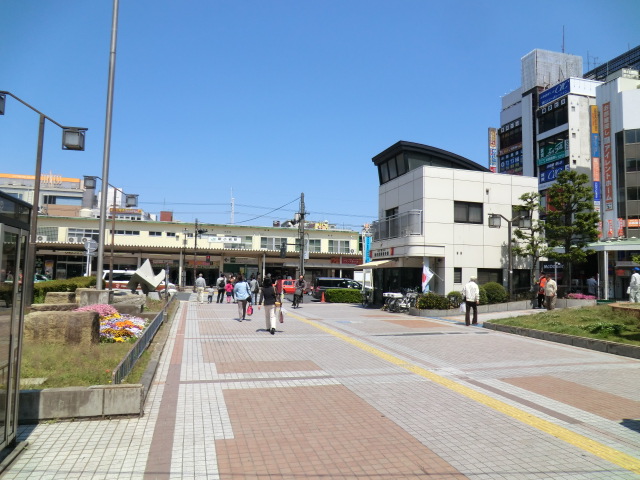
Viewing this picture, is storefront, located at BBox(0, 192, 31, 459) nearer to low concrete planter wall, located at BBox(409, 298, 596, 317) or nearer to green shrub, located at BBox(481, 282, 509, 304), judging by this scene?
low concrete planter wall, located at BBox(409, 298, 596, 317)

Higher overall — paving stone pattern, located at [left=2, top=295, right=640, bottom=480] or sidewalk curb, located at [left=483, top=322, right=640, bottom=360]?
sidewalk curb, located at [left=483, top=322, right=640, bottom=360]

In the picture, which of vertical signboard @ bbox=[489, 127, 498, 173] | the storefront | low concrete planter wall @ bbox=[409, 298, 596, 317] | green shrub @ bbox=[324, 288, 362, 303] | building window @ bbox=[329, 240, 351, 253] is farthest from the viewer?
building window @ bbox=[329, 240, 351, 253]

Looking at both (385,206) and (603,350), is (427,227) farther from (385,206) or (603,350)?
(603,350)

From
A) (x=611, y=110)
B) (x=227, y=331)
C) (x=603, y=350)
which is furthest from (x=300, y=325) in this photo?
(x=611, y=110)

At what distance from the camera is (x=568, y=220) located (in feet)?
87.6

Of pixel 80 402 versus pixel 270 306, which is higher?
pixel 270 306

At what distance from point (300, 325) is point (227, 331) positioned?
293 cm

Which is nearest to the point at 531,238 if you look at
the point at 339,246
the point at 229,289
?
the point at 229,289

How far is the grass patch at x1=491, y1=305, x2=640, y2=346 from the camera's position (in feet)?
40.5

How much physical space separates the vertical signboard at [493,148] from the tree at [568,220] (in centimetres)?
3569

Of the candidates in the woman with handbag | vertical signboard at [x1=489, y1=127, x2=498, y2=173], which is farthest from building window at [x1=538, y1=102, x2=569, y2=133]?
the woman with handbag

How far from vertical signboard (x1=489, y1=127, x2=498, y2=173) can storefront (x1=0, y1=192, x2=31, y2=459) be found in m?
61.6

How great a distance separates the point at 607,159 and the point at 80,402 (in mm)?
42434

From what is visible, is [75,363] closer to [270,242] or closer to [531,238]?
[531,238]
